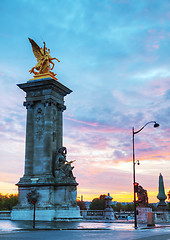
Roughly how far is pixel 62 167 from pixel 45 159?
237cm

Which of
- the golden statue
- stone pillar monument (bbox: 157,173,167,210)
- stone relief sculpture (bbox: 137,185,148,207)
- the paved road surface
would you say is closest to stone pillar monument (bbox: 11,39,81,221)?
the golden statue

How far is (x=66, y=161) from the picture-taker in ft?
146

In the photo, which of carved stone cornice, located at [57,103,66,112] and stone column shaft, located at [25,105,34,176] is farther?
carved stone cornice, located at [57,103,66,112]

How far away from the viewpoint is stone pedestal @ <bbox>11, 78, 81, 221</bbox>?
4181cm

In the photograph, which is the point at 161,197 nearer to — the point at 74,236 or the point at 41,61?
the point at 41,61

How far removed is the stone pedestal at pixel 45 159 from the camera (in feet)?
137

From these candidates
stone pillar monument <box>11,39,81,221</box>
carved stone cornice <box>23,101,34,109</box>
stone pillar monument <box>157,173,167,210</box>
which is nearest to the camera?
stone pillar monument <box>11,39,81,221</box>

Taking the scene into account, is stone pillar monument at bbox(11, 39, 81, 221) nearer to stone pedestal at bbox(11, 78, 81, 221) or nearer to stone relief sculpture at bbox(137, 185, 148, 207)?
stone pedestal at bbox(11, 78, 81, 221)

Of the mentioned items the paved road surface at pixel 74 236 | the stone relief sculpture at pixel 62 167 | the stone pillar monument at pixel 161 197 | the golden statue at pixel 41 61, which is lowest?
the paved road surface at pixel 74 236

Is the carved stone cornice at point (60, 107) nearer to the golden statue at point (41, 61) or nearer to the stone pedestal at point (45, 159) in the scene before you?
the stone pedestal at point (45, 159)

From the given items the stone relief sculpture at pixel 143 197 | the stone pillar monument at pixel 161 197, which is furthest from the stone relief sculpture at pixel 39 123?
the stone pillar monument at pixel 161 197

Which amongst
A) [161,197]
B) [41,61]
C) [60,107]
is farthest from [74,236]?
[161,197]

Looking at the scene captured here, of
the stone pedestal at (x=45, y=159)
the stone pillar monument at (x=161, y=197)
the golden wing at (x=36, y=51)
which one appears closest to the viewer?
the stone pedestal at (x=45, y=159)

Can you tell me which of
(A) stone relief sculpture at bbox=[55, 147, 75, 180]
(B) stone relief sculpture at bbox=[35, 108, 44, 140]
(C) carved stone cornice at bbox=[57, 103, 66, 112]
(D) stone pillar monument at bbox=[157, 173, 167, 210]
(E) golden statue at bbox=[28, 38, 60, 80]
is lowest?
(D) stone pillar monument at bbox=[157, 173, 167, 210]
